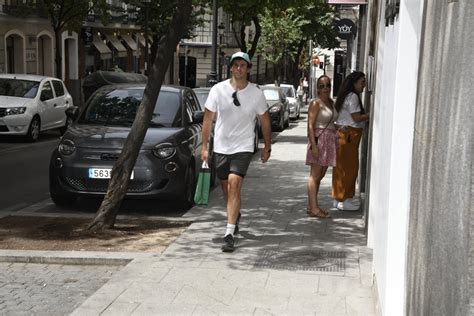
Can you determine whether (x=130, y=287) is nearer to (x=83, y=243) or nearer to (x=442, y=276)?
(x=83, y=243)

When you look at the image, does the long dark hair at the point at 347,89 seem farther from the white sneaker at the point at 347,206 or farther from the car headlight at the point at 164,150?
the car headlight at the point at 164,150

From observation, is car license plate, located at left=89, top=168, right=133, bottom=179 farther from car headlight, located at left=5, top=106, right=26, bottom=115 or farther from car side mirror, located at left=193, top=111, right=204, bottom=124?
car headlight, located at left=5, top=106, right=26, bottom=115

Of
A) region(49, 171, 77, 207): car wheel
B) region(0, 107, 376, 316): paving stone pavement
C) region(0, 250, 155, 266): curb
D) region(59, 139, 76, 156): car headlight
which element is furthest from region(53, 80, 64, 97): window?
region(0, 250, 155, 266): curb

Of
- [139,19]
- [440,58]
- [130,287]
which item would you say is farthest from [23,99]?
[139,19]

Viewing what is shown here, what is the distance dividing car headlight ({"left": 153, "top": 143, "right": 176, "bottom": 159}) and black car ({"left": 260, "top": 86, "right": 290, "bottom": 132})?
50.7ft

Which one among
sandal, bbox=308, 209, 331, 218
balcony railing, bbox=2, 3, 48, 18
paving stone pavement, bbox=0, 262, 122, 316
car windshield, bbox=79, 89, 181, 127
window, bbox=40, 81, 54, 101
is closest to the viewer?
paving stone pavement, bbox=0, 262, 122, 316

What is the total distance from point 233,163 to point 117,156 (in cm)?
238

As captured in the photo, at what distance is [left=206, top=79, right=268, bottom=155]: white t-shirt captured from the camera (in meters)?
7.14

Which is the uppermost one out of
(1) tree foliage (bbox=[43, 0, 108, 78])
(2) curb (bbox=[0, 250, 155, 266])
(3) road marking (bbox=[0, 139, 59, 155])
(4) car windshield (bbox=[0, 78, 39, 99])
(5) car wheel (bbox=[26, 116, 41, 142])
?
(1) tree foliage (bbox=[43, 0, 108, 78])

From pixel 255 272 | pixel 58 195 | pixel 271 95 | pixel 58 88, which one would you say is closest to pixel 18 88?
pixel 58 88

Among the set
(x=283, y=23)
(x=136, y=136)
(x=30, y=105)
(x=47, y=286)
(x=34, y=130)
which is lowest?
(x=34, y=130)

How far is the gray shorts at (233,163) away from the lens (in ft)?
23.4

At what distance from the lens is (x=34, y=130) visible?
19031mm

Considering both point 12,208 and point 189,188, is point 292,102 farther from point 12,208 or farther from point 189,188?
point 12,208
